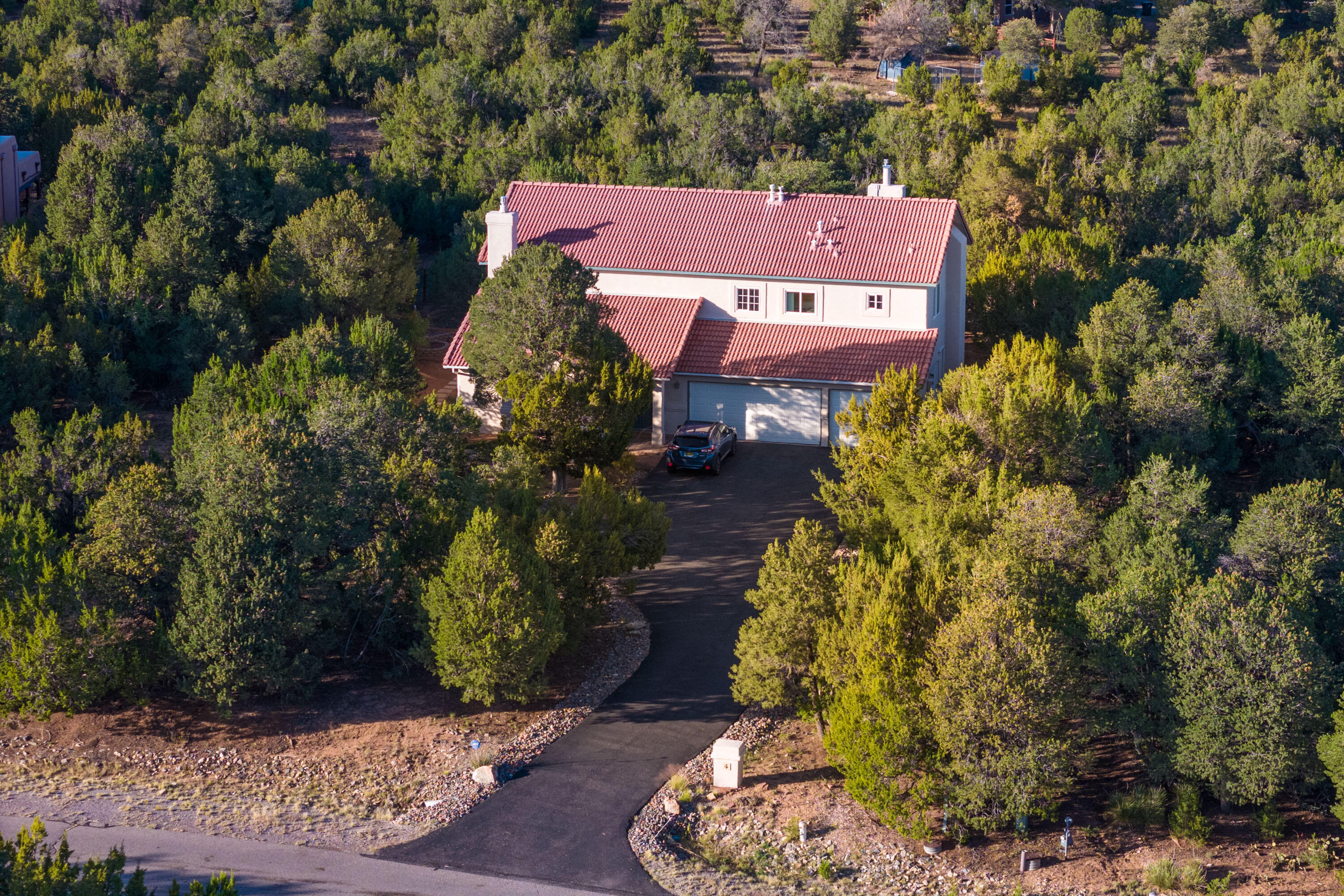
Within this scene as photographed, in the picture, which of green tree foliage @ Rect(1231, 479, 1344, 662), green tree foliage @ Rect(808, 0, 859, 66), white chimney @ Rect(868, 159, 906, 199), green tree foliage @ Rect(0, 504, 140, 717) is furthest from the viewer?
green tree foliage @ Rect(808, 0, 859, 66)

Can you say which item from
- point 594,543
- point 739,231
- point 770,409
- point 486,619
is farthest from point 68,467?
point 739,231

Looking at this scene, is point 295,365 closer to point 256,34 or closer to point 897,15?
point 256,34

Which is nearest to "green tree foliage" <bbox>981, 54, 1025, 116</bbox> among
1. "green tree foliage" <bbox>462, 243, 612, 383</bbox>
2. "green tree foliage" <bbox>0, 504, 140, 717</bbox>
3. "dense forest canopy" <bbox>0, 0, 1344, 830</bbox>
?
"dense forest canopy" <bbox>0, 0, 1344, 830</bbox>

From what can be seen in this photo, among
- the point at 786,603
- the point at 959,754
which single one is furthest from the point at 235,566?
the point at 959,754

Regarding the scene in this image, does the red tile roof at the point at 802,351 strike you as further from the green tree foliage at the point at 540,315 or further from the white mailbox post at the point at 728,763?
the white mailbox post at the point at 728,763

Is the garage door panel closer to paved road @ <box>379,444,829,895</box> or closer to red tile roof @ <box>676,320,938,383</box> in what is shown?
red tile roof @ <box>676,320,938,383</box>

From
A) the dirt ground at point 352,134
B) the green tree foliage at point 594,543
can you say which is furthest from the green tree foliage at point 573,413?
the dirt ground at point 352,134
